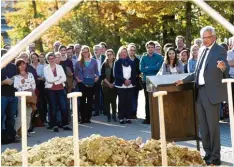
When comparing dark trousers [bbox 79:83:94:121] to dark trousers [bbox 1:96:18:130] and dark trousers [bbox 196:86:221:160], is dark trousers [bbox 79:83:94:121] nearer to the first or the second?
dark trousers [bbox 1:96:18:130]

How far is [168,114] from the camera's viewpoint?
21.7 ft

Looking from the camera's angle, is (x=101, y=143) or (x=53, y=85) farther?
(x=53, y=85)

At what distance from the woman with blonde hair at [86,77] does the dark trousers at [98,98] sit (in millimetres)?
254

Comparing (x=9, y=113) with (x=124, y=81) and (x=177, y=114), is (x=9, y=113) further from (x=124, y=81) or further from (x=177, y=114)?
(x=177, y=114)

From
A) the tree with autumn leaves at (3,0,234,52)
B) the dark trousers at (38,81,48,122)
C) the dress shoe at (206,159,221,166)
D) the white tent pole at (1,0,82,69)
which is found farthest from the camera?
the tree with autumn leaves at (3,0,234,52)

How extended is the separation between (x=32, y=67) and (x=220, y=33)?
11.8 m

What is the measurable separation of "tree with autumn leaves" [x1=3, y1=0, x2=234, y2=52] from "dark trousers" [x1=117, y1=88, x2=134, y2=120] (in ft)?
30.6

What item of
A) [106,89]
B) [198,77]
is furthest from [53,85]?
[198,77]

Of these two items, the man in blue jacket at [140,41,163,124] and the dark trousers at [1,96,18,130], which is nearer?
the dark trousers at [1,96,18,130]

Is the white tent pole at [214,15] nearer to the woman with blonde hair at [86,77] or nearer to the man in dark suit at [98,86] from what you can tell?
the woman with blonde hair at [86,77]

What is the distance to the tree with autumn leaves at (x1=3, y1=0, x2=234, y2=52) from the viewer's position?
20453 mm

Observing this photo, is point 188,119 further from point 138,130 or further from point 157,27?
point 157,27

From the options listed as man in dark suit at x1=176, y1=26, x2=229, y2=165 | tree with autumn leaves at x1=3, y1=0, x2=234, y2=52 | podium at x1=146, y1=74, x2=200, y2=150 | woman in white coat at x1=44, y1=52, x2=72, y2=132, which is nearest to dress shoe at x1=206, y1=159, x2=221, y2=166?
man in dark suit at x1=176, y1=26, x2=229, y2=165

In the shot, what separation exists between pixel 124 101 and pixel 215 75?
4.27 meters
